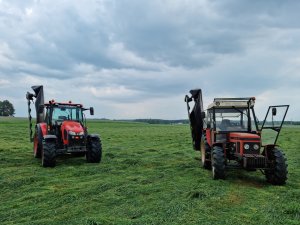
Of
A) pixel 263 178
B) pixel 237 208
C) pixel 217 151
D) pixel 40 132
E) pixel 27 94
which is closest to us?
pixel 237 208

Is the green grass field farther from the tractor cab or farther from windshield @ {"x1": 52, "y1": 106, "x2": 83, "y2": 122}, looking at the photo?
windshield @ {"x1": 52, "y1": 106, "x2": 83, "y2": 122}

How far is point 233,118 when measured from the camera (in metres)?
11.7

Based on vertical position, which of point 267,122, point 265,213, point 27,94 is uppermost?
point 27,94

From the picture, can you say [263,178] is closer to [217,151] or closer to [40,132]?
[217,151]

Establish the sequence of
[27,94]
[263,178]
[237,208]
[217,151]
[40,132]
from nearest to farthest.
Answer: [237,208]
[217,151]
[263,178]
[40,132]
[27,94]

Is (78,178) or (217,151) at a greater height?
(217,151)

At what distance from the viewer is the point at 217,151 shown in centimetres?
1049

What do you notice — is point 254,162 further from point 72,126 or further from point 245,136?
point 72,126

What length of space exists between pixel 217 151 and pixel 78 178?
4.07 m

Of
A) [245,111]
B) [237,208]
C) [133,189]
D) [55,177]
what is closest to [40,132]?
[55,177]

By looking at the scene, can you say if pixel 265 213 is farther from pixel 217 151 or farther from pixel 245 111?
pixel 245 111

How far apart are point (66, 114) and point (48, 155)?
7.33ft

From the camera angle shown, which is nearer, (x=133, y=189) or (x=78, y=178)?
(x=133, y=189)

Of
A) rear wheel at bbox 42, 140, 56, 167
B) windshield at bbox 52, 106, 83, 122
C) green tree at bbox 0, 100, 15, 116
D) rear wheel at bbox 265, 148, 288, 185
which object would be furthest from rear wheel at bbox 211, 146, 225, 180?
green tree at bbox 0, 100, 15, 116
